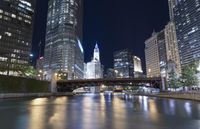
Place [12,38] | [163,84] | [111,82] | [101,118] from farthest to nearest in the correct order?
[12,38] → [111,82] → [163,84] → [101,118]

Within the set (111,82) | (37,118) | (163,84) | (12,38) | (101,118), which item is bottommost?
(101,118)

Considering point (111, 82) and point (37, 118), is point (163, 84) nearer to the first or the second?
point (111, 82)

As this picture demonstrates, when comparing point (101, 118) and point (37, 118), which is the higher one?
point (37, 118)

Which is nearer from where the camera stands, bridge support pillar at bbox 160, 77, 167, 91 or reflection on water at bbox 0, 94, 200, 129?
reflection on water at bbox 0, 94, 200, 129

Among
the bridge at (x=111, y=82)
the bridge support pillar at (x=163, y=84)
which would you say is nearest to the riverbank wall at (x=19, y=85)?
the bridge at (x=111, y=82)

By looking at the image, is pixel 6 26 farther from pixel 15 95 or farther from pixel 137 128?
pixel 137 128

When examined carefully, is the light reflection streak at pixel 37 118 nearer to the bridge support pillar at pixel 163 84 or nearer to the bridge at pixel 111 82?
the bridge support pillar at pixel 163 84

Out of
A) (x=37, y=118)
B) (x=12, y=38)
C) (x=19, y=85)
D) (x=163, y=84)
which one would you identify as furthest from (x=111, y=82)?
(x=37, y=118)

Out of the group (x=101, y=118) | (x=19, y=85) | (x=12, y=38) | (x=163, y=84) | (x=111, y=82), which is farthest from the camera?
(x=12, y=38)

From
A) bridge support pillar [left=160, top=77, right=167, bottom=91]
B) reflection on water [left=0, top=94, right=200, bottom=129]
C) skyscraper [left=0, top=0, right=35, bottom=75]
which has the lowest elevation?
reflection on water [left=0, top=94, right=200, bottom=129]

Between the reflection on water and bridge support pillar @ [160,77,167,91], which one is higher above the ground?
bridge support pillar @ [160,77,167,91]

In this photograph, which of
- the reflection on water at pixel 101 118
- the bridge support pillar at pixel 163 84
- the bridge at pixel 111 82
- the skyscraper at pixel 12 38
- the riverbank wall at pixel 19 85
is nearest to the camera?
the reflection on water at pixel 101 118

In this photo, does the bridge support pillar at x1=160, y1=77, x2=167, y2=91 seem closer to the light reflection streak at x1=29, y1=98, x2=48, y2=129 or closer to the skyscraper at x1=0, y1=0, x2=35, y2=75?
the light reflection streak at x1=29, y1=98, x2=48, y2=129

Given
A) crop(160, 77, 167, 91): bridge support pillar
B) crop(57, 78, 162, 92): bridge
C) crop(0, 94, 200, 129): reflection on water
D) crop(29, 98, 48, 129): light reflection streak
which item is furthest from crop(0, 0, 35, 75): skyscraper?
crop(0, 94, 200, 129): reflection on water
